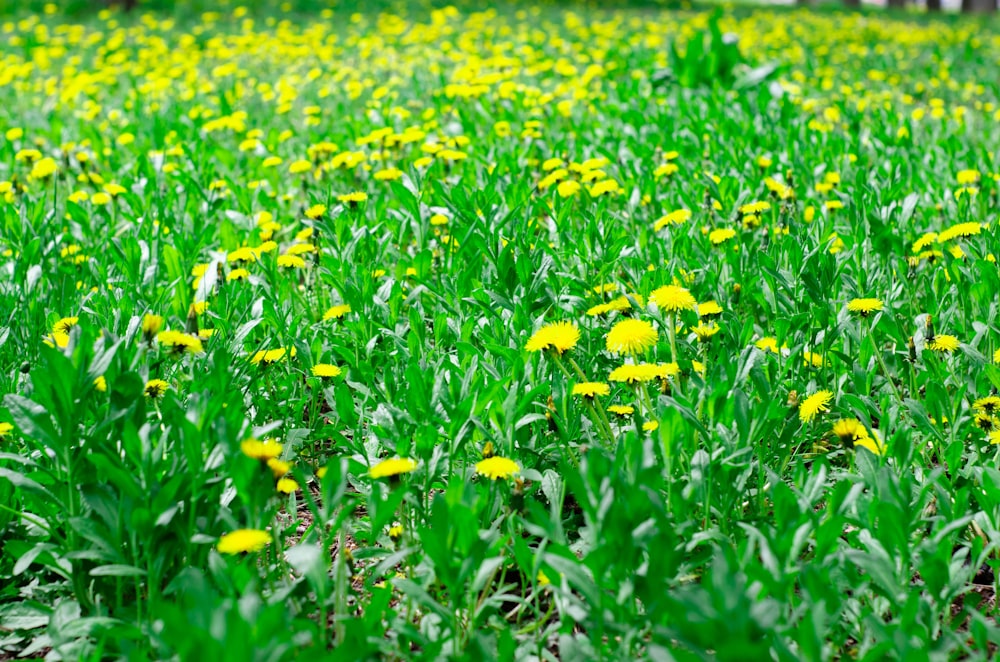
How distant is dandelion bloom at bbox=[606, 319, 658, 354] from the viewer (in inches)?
93.4

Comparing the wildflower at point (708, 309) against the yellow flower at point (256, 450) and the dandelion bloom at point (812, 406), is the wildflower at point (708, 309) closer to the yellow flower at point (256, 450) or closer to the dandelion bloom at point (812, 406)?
the dandelion bloom at point (812, 406)

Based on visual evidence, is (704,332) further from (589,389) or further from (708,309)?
(589,389)

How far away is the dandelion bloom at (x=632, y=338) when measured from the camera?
7.78ft

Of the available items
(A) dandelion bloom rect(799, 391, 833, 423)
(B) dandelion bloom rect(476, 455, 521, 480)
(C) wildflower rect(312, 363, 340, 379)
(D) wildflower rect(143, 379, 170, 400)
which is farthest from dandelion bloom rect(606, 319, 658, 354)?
(D) wildflower rect(143, 379, 170, 400)

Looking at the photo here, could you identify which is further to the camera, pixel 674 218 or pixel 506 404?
pixel 674 218

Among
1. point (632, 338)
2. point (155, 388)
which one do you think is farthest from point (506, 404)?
point (155, 388)

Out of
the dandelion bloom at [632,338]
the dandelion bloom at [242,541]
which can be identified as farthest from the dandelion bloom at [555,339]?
the dandelion bloom at [242,541]

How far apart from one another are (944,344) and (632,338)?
88 cm

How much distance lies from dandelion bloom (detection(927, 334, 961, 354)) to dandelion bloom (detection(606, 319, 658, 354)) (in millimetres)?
811

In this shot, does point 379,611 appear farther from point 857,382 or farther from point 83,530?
point 857,382

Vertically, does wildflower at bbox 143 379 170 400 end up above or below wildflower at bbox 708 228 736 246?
below

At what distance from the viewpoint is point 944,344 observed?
2.55 metres

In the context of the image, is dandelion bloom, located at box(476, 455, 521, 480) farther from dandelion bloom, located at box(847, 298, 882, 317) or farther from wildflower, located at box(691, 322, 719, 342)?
dandelion bloom, located at box(847, 298, 882, 317)

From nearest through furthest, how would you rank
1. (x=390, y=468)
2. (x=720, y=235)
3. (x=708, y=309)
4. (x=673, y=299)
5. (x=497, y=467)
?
1. (x=390, y=468)
2. (x=497, y=467)
3. (x=673, y=299)
4. (x=708, y=309)
5. (x=720, y=235)
